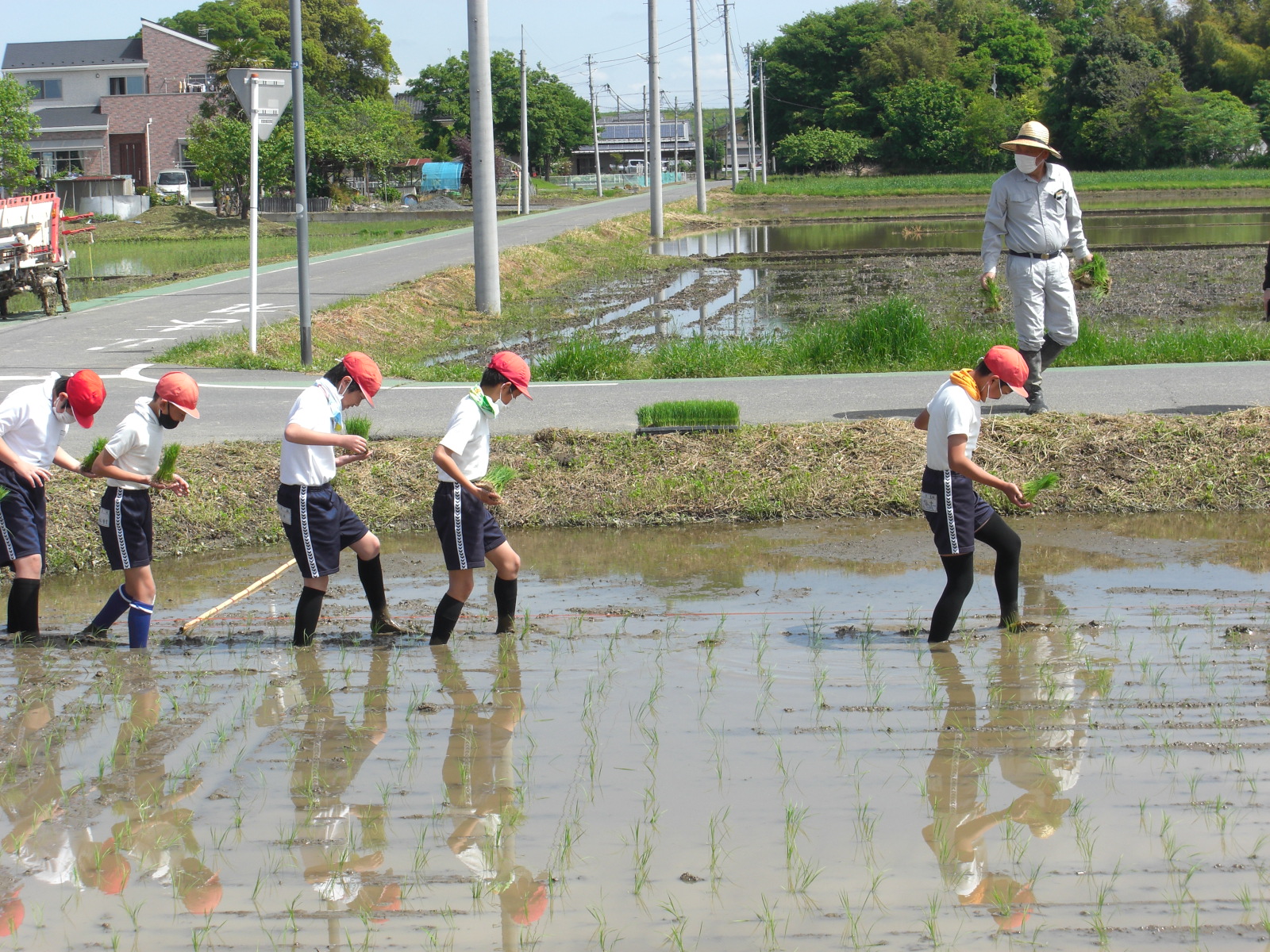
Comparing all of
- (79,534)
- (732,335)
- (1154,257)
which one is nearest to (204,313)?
(732,335)

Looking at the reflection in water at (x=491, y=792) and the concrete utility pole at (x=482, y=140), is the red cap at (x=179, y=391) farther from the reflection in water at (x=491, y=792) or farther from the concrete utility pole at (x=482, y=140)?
the concrete utility pole at (x=482, y=140)

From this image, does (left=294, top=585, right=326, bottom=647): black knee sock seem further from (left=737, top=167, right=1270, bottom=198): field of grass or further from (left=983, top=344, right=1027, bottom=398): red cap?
(left=737, top=167, right=1270, bottom=198): field of grass

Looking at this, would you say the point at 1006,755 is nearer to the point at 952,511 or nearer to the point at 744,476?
the point at 952,511

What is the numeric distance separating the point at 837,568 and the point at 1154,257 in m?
21.7

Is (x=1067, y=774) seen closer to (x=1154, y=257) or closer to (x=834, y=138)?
(x=1154, y=257)

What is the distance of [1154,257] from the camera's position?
2611 centimetres

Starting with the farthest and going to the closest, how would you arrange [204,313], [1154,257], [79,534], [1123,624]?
[1154,257], [204,313], [79,534], [1123,624]

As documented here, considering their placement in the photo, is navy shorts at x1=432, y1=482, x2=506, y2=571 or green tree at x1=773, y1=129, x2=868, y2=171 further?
green tree at x1=773, y1=129, x2=868, y2=171

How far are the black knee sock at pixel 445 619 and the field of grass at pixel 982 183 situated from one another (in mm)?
53175

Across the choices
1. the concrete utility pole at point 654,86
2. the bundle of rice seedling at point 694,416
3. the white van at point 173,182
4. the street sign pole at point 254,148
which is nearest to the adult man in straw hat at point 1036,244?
the bundle of rice seedling at point 694,416

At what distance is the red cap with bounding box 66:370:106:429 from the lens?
5746 mm

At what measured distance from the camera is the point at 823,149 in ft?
251

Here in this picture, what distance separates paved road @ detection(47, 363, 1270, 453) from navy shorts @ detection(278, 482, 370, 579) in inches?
146

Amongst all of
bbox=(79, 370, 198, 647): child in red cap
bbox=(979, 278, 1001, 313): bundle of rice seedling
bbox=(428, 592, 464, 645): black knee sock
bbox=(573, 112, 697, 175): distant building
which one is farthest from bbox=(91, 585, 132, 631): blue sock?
bbox=(573, 112, 697, 175): distant building
